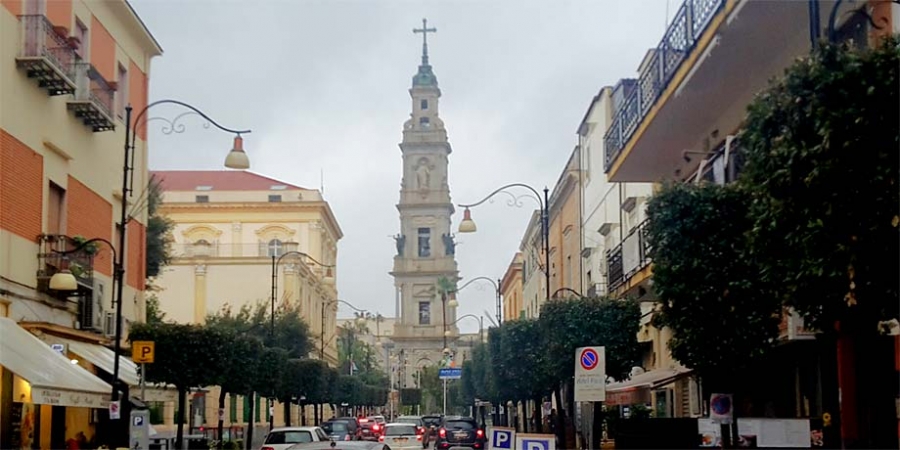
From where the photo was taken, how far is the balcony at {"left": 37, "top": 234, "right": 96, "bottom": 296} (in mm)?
27734

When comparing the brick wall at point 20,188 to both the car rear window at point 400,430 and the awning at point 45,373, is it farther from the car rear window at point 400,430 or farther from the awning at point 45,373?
the car rear window at point 400,430

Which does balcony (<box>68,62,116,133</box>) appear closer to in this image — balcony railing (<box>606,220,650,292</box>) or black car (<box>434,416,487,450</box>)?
balcony railing (<box>606,220,650,292</box>)

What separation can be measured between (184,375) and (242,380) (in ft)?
10.7

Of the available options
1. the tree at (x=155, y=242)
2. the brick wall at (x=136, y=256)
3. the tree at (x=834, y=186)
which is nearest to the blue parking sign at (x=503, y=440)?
the tree at (x=834, y=186)

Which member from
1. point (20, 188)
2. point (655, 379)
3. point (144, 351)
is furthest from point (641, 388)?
point (20, 188)

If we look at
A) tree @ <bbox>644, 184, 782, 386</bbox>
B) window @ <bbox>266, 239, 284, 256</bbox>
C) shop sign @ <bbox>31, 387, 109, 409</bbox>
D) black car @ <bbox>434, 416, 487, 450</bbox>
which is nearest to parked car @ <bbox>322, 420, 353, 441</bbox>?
black car @ <bbox>434, 416, 487, 450</bbox>

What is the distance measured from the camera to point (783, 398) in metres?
A: 24.3

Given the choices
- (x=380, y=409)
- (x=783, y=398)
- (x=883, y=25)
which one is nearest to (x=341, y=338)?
(x=380, y=409)

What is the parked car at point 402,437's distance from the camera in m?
41.4

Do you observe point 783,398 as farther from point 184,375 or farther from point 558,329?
point 184,375

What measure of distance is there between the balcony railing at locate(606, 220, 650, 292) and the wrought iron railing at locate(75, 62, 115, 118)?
13929 millimetres

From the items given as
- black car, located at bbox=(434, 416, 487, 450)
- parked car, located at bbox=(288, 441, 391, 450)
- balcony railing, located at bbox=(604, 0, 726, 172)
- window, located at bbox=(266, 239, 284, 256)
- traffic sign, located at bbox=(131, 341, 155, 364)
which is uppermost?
window, located at bbox=(266, 239, 284, 256)

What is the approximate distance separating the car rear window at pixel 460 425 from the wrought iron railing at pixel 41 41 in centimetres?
2124

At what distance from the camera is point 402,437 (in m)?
41.9
